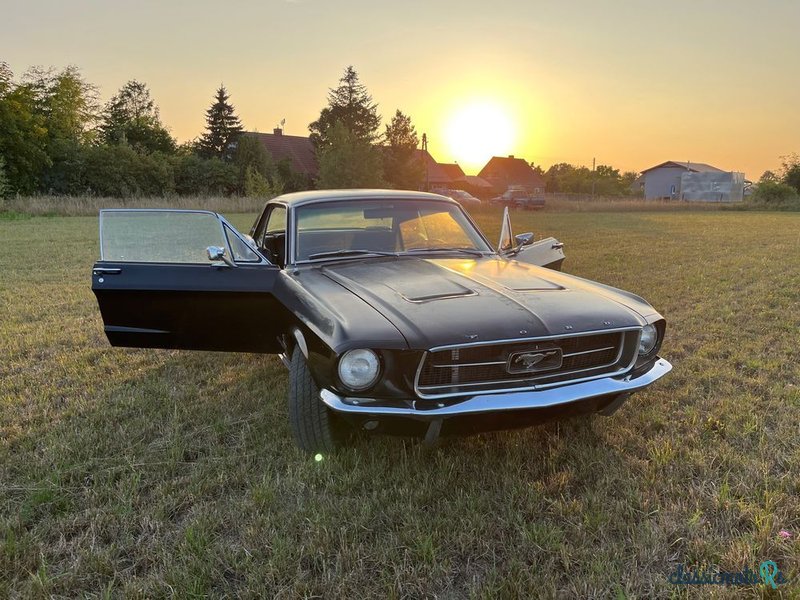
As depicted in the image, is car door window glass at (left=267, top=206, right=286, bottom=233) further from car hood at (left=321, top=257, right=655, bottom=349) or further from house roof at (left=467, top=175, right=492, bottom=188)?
house roof at (left=467, top=175, right=492, bottom=188)

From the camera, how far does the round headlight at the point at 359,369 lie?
7.20ft

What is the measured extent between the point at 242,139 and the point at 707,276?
3391cm

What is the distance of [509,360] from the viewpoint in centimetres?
229

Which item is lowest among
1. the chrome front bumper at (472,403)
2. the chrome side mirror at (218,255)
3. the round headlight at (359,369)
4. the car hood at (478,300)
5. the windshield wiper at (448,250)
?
the chrome front bumper at (472,403)

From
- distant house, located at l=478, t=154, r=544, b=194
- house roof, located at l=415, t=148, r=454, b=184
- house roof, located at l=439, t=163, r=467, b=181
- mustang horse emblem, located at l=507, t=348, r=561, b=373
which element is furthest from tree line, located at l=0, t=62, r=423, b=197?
mustang horse emblem, located at l=507, t=348, r=561, b=373

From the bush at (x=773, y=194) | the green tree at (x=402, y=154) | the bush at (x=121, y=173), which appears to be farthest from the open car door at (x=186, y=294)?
the bush at (x=773, y=194)

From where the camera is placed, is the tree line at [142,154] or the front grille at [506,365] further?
the tree line at [142,154]

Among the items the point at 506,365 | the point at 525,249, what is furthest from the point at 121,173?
the point at 506,365

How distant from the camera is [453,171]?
60969 mm

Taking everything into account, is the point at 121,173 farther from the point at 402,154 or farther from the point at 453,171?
the point at 453,171

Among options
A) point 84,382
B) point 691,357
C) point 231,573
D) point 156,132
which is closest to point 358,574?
point 231,573

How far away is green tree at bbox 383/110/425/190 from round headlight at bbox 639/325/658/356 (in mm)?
40870

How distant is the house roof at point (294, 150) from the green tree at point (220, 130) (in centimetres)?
166

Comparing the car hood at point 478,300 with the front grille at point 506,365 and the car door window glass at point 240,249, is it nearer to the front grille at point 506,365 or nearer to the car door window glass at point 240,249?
the front grille at point 506,365
